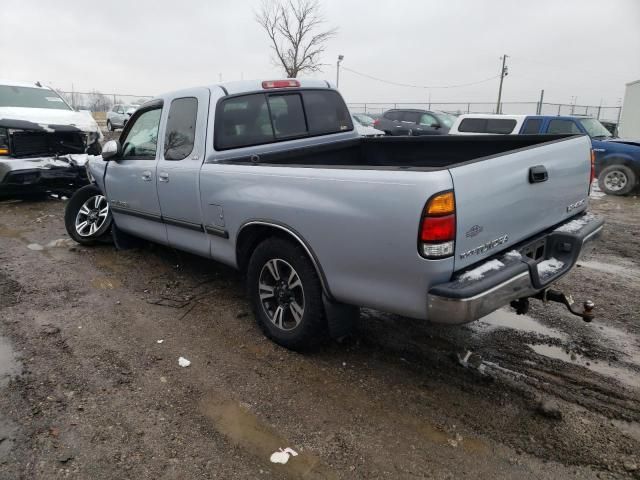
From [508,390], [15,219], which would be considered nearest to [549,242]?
[508,390]

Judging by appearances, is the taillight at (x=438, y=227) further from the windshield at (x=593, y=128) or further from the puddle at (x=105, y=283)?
the windshield at (x=593, y=128)

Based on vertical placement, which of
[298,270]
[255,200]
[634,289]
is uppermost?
[255,200]

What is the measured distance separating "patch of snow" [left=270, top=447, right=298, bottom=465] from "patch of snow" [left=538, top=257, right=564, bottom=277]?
180 centimetres

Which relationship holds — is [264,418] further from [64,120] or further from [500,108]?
[500,108]

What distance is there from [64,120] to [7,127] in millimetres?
1183

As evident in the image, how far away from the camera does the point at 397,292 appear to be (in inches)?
106

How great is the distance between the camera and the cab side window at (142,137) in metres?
4.66

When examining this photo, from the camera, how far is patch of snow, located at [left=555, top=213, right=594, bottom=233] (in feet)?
10.8

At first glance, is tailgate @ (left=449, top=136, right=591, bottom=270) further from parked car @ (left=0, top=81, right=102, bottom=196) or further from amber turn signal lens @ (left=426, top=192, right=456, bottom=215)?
parked car @ (left=0, top=81, right=102, bottom=196)

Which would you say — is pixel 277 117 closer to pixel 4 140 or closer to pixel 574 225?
pixel 574 225

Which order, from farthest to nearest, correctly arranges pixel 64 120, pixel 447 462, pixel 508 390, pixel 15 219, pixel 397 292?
pixel 64 120
pixel 15 219
pixel 508 390
pixel 397 292
pixel 447 462

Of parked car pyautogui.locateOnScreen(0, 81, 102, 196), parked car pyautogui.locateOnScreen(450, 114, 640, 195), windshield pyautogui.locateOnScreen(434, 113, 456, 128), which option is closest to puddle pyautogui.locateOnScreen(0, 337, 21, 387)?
parked car pyautogui.locateOnScreen(0, 81, 102, 196)

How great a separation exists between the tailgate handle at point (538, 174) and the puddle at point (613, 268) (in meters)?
2.97

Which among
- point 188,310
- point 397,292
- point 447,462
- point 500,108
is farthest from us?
point 500,108
